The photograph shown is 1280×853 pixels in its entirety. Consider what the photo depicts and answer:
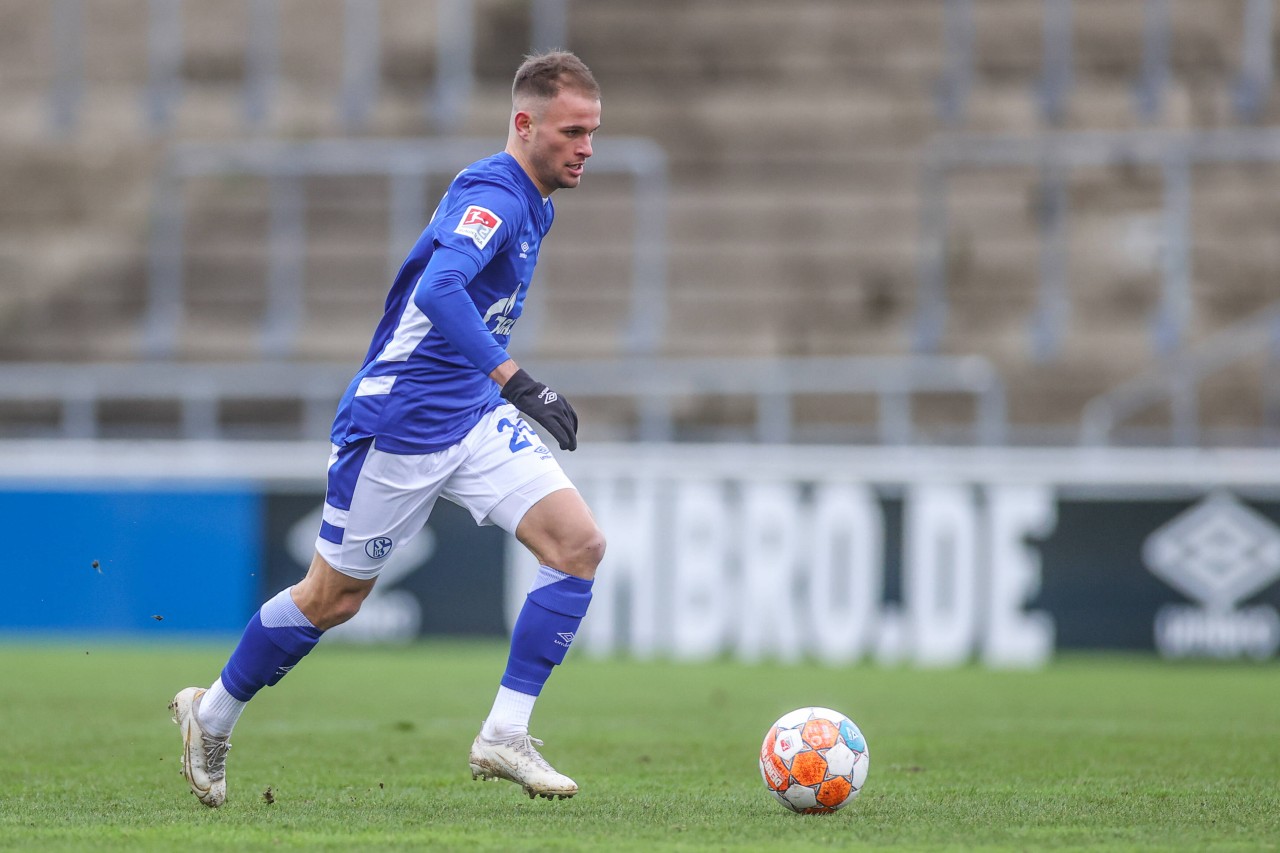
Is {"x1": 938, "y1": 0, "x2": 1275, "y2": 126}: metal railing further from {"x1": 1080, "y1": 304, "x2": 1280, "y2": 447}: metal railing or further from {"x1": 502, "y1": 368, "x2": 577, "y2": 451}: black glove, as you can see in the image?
{"x1": 502, "y1": 368, "x2": 577, "y2": 451}: black glove

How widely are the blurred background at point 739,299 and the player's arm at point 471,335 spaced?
7.74m

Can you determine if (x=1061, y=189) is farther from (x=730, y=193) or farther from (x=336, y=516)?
(x=336, y=516)

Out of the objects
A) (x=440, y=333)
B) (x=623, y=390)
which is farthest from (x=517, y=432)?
(x=623, y=390)

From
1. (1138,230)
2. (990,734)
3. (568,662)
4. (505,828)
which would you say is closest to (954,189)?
(1138,230)

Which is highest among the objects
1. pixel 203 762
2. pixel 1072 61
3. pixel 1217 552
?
pixel 1072 61

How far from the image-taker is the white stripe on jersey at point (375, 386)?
17.8 ft

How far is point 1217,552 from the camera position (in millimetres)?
12445

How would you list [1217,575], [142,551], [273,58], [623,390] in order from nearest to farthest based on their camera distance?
1. [1217,575]
2. [142,551]
3. [623,390]
4. [273,58]

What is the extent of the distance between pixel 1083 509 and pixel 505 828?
28.3 feet

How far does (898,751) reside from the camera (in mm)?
7043

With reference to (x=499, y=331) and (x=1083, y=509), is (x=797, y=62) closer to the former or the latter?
(x=1083, y=509)

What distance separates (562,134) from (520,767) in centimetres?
196

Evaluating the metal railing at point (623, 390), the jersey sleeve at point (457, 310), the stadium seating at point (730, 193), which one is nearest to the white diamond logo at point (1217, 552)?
the metal railing at point (623, 390)

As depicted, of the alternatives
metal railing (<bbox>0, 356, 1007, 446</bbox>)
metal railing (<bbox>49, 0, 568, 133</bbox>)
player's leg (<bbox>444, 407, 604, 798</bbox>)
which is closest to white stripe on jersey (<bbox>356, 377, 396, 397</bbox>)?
player's leg (<bbox>444, 407, 604, 798</bbox>)
